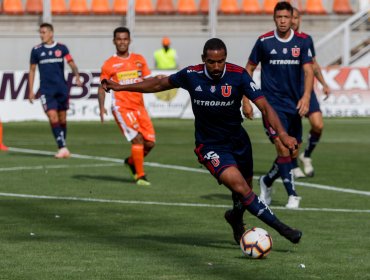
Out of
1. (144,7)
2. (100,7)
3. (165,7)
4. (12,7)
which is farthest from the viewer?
(165,7)

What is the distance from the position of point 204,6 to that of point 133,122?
2131 cm

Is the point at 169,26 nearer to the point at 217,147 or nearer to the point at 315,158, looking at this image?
the point at 315,158

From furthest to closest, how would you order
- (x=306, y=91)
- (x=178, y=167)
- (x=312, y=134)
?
(x=178, y=167) < (x=312, y=134) < (x=306, y=91)

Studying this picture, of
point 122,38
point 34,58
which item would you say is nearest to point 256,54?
point 122,38

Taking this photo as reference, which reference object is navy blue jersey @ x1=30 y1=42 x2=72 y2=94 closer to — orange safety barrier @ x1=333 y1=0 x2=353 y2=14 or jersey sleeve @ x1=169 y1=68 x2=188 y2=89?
jersey sleeve @ x1=169 y1=68 x2=188 y2=89

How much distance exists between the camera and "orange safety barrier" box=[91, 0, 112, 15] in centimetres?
3572

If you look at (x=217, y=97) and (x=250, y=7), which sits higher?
(x=217, y=97)

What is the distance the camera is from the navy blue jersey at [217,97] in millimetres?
9312

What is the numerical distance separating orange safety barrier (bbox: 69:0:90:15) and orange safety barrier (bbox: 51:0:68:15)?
0.71 feet

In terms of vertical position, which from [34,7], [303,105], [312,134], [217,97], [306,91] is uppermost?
[217,97]

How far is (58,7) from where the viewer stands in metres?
35.4

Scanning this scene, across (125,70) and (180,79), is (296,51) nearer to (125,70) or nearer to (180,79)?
(125,70)

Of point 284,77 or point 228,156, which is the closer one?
point 228,156

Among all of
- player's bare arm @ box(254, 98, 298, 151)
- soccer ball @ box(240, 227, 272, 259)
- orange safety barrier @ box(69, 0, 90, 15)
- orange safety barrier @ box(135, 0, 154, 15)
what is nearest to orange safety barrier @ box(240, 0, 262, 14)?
orange safety barrier @ box(135, 0, 154, 15)
